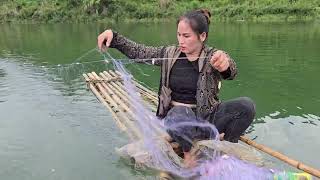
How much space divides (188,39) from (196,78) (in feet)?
0.95

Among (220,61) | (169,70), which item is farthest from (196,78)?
(220,61)

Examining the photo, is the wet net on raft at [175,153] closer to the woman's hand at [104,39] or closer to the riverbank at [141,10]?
the woman's hand at [104,39]

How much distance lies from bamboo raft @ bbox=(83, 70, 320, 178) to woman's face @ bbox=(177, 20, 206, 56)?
0.69 metres

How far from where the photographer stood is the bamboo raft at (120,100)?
10.3ft

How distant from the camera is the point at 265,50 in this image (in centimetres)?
1060

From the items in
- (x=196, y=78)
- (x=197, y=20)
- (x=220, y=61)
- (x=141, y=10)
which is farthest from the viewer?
(x=141, y=10)

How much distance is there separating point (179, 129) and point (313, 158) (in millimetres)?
1594

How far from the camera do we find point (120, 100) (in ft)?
14.8

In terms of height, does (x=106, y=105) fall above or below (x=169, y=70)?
below

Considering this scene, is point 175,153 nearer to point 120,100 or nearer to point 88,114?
point 120,100

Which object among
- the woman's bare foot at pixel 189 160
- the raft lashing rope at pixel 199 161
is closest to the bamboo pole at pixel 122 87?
the raft lashing rope at pixel 199 161

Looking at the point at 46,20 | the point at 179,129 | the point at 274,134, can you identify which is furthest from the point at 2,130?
the point at 46,20

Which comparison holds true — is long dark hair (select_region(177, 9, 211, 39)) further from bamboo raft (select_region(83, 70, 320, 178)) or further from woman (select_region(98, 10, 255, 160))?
bamboo raft (select_region(83, 70, 320, 178))

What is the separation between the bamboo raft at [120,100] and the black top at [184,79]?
0.34 meters
